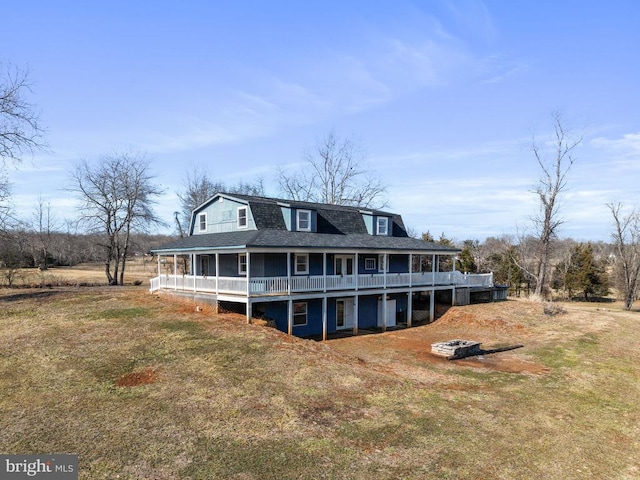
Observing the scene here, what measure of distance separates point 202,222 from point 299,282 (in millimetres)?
10703

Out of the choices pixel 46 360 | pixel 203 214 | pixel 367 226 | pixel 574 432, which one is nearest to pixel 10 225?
pixel 203 214

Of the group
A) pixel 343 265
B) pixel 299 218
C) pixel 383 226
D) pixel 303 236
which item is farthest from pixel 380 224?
pixel 303 236

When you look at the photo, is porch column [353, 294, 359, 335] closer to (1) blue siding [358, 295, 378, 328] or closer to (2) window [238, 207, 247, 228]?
(1) blue siding [358, 295, 378, 328]

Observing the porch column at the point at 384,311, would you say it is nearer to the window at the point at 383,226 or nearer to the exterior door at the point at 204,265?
the window at the point at 383,226

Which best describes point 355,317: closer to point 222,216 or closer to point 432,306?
point 432,306

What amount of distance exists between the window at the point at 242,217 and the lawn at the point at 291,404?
A: 6833 millimetres

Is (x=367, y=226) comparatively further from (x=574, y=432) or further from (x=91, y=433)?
(x=91, y=433)

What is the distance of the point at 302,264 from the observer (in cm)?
2325

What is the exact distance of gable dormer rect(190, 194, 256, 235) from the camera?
23.9 metres

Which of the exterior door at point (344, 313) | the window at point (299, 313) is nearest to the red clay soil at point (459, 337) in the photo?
the exterior door at point (344, 313)

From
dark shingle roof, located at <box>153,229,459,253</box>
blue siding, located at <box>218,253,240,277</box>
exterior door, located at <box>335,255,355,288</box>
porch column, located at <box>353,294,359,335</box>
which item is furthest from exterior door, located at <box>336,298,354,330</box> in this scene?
blue siding, located at <box>218,253,240,277</box>

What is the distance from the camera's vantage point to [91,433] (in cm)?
839

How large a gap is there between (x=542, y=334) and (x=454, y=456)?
17319 mm

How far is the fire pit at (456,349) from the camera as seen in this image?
57.2ft
